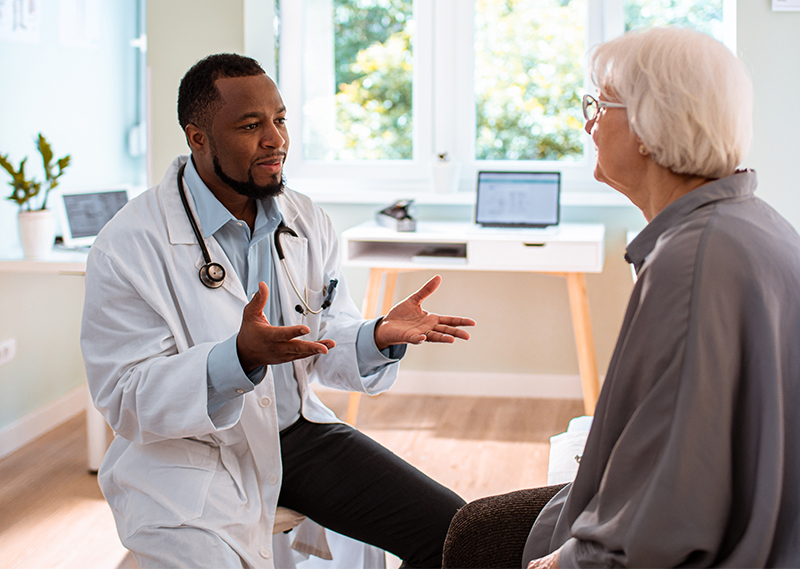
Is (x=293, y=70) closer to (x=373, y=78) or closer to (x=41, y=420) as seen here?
(x=373, y=78)

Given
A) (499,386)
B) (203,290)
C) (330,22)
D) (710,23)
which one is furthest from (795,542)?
(330,22)

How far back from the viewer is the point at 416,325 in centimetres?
146

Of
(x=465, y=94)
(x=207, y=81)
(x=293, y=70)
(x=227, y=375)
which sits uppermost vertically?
(x=293, y=70)

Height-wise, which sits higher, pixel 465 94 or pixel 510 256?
pixel 465 94

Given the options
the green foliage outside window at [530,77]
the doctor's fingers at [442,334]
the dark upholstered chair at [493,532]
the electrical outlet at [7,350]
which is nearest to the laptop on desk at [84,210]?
the electrical outlet at [7,350]

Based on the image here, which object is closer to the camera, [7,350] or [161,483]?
[161,483]

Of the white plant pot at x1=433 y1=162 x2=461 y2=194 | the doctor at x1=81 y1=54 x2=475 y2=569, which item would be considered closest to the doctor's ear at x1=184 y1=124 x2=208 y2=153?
the doctor at x1=81 y1=54 x2=475 y2=569

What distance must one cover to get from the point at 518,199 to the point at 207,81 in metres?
1.81

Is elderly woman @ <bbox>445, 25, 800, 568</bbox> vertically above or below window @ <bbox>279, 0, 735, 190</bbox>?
below

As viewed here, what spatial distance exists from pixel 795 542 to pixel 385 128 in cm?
294

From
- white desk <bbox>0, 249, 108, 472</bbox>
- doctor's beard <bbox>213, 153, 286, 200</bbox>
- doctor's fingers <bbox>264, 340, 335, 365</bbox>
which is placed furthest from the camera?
white desk <bbox>0, 249, 108, 472</bbox>

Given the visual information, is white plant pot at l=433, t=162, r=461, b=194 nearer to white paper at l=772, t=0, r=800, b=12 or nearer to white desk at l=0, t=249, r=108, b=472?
white paper at l=772, t=0, r=800, b=12

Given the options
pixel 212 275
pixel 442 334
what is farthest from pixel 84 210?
pixel 442 334

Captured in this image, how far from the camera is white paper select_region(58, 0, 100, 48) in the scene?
3033mm
